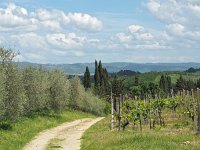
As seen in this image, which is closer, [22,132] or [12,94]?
[22,132]

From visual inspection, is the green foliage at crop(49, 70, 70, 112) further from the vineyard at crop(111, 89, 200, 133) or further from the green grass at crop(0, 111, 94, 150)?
the vineyard at crop(111, 89, 200, 133)

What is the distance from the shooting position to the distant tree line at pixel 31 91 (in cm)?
3969

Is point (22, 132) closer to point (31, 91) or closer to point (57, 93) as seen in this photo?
point (31, 91)

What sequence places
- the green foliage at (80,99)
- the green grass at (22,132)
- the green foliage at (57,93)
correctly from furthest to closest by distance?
the green foliage at (80,99) → the green foliage at (57,93) → the green grass at (22,132)

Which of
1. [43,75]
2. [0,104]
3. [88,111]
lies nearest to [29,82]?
[43,75]

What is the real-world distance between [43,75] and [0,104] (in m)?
27.7

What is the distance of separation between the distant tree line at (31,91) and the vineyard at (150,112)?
31.5 ft

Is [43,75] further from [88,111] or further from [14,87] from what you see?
[88,111]

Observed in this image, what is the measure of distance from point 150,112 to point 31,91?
50.4 ft

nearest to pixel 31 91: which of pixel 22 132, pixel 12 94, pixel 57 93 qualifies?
pixel 57 93

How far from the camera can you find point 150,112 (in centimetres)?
4888

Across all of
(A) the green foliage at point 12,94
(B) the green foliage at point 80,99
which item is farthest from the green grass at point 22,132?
(B) the green foliage at point 80,99

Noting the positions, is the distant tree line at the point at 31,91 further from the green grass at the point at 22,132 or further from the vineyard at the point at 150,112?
the vineyard at the point at 150,112

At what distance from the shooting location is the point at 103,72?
504ft
